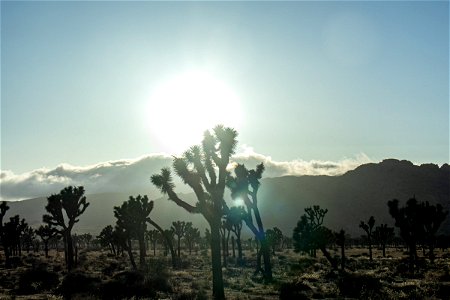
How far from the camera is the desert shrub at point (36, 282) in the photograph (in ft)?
86.6

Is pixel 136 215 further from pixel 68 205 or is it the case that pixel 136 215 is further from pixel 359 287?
pixel 359 287

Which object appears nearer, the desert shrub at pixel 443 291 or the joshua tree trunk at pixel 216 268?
the desert shrub at pixel 443 291

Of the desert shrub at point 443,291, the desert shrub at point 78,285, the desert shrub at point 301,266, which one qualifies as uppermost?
the desert shrub at point 78,285

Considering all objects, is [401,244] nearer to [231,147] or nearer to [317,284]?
[317,284]

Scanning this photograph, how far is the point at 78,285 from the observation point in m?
25.9

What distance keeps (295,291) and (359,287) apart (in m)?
3.57

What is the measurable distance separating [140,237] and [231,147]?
83.5 ft

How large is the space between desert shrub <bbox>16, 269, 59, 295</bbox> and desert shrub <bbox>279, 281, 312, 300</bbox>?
1513cm

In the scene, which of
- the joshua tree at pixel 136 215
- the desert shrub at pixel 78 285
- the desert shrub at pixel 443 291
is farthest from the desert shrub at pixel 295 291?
the joshua tree at pixel 136 215

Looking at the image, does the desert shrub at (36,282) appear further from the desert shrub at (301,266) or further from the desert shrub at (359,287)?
the desert shrub at (301,266)

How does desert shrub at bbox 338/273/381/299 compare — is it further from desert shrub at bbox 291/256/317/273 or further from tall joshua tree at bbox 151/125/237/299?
desert shrub at bbox 291/256/317/273

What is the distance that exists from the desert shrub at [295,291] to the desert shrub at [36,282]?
15127 mm

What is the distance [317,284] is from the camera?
1063 inches

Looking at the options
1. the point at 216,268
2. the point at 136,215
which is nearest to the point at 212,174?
the point at 216,268
